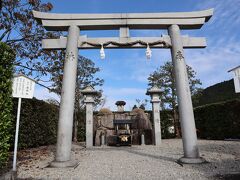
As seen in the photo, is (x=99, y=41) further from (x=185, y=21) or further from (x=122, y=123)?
(x=122, y=123)

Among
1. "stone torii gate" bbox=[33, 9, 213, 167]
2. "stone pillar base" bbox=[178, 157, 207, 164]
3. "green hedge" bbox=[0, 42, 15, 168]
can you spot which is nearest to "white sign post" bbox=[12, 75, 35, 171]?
"green hedge" bbox=[0, 42, 15, 168]

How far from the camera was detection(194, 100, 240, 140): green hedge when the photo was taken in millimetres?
11188

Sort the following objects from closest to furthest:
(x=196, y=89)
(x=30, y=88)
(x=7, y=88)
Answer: (x=7, y=88) < (x=30, y=88) < (x=196, y=89)

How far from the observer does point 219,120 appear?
12203mm

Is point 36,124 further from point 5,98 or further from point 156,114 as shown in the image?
point 156,114

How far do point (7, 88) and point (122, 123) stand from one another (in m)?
7.73

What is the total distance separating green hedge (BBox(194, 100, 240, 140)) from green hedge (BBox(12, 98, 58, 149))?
30.0 feet

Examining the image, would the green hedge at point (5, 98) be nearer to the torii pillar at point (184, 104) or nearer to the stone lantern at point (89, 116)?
the torii pillar at point (184, 104)

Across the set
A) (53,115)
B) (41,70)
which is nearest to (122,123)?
(53,115)

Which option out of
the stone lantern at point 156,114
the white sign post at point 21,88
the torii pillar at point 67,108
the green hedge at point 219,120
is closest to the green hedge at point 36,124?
the white sign post at point 21,88

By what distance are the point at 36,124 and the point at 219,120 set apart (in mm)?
9842

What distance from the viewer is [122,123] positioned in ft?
37.4

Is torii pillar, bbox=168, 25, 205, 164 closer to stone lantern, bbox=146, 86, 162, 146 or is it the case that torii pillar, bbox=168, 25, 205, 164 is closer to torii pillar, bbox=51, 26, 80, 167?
torii pillar, bbox=51, 26, 80, 167

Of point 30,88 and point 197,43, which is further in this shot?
point 197,43
